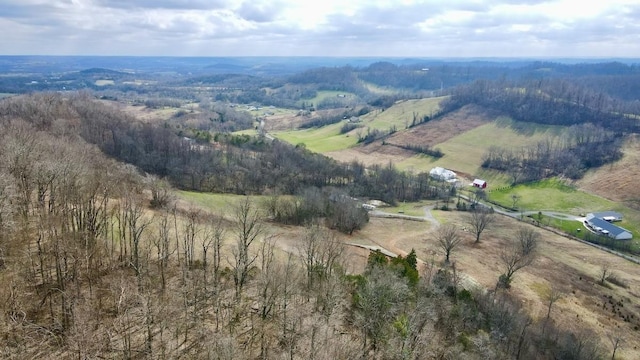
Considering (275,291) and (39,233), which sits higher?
(39,233)

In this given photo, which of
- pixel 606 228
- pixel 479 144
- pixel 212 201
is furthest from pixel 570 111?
pixel 212 201

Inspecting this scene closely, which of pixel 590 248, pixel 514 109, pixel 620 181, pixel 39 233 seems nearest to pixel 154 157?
pixel 39 233

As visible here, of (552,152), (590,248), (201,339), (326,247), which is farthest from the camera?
(552,152)

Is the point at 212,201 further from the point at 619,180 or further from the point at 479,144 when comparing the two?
the point at 479,144

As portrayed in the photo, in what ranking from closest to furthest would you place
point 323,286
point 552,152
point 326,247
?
1. point 323,286
2. point 326,247
3. point 552,152

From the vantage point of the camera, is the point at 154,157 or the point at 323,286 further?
the point at 154,157

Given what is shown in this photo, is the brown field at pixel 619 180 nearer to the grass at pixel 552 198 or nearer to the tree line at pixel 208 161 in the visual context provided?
the grass at pixel 552 198

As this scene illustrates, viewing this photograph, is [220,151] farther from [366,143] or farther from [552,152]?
[552,152]
